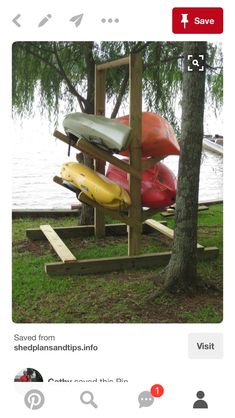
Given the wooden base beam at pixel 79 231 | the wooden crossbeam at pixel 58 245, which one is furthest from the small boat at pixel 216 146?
the wooden base beam at pixel 79 231

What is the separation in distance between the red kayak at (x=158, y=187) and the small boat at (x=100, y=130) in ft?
1.41

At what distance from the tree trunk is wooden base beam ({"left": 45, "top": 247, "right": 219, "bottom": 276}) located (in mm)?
534

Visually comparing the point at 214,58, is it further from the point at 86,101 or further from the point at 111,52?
the point at 86,101

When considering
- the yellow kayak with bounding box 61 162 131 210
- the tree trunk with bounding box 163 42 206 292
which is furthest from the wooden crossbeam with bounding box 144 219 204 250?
the tree trunk with bounding box 163 42 206 292

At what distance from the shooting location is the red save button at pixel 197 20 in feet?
6.45

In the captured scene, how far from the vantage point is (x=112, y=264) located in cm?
351

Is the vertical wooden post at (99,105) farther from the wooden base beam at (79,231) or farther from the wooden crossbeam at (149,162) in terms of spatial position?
the wooden crossbeam at (149,162)
